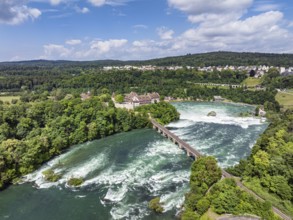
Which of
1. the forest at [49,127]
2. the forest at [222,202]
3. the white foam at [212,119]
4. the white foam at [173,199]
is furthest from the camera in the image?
the white foam at [212,119]

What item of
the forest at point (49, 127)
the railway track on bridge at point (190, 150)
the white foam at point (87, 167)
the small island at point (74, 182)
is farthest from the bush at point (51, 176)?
the railway track on bridge at point (190, 150)

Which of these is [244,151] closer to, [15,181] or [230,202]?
[230,202]

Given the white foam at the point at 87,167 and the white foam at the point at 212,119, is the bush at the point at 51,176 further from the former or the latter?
the white foam at the point at 212,119

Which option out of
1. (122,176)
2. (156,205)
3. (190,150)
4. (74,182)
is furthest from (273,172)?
(74,182)

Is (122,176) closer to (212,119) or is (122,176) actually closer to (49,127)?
(49,127)

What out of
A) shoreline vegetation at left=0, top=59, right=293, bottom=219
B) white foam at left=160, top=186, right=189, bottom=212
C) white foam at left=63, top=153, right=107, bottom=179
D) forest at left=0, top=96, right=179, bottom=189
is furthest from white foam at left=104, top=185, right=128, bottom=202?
forest at left=0, top=96, right=179, bottom=189

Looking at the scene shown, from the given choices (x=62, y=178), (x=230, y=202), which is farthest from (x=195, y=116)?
(x=230, y=202)

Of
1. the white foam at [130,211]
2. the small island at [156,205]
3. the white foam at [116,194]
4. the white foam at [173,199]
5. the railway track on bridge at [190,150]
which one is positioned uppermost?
the railway track on bridge at [190,150]

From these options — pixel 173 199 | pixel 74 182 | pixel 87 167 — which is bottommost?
pixel 87 167
